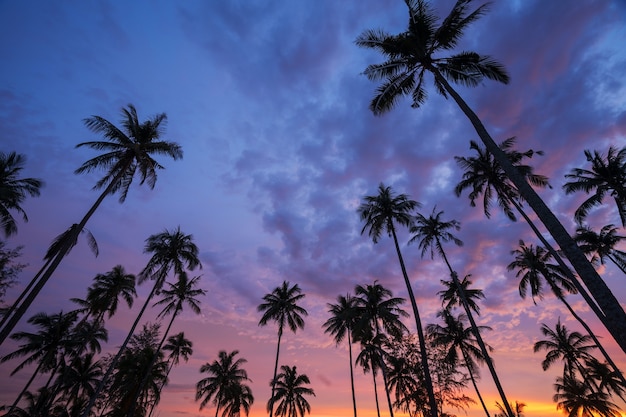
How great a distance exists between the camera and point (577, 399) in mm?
37469

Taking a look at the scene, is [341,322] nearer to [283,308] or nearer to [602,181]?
[283,308]

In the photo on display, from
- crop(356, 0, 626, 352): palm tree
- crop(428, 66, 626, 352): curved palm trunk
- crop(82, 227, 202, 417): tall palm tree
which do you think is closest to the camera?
crop(428, 66, 626, 352): curved palm trunk

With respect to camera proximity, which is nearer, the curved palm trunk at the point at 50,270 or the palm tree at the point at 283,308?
the curved palm trunk at the point at 50,270

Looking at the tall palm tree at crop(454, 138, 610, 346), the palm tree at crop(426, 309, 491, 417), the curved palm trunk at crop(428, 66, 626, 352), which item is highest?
the tall palm tree at crop(454, 138, 610, 346)

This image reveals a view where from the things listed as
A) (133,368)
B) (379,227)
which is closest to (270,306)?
(133,368)

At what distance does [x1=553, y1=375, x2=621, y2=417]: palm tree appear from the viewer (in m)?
34.8

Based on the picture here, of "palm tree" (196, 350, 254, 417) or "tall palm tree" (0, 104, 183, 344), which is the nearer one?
"tall palm tree" (0, 104, 183, 344)

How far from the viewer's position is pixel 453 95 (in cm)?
1198

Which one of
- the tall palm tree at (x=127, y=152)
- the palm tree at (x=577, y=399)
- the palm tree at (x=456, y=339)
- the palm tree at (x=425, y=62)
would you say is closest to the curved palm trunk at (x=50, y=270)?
the tall palm tree at (x=127, y=152)

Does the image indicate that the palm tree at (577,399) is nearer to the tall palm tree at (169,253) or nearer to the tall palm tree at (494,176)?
the tall palm tree at (494,176)

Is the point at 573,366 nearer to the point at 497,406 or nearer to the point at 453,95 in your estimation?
the point at 497,406

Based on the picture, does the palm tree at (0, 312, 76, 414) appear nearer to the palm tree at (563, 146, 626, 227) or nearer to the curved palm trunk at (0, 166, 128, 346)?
the curved palm trunk at (0, 166, 128, 346)

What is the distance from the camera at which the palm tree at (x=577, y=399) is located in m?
34.8

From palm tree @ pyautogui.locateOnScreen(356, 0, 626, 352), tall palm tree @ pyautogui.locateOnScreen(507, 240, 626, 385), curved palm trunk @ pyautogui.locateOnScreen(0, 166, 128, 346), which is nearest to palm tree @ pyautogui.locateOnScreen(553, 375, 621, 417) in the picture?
tall palm tree @ pyautogui.locateOnScreen(507, 240, 626, 385)
